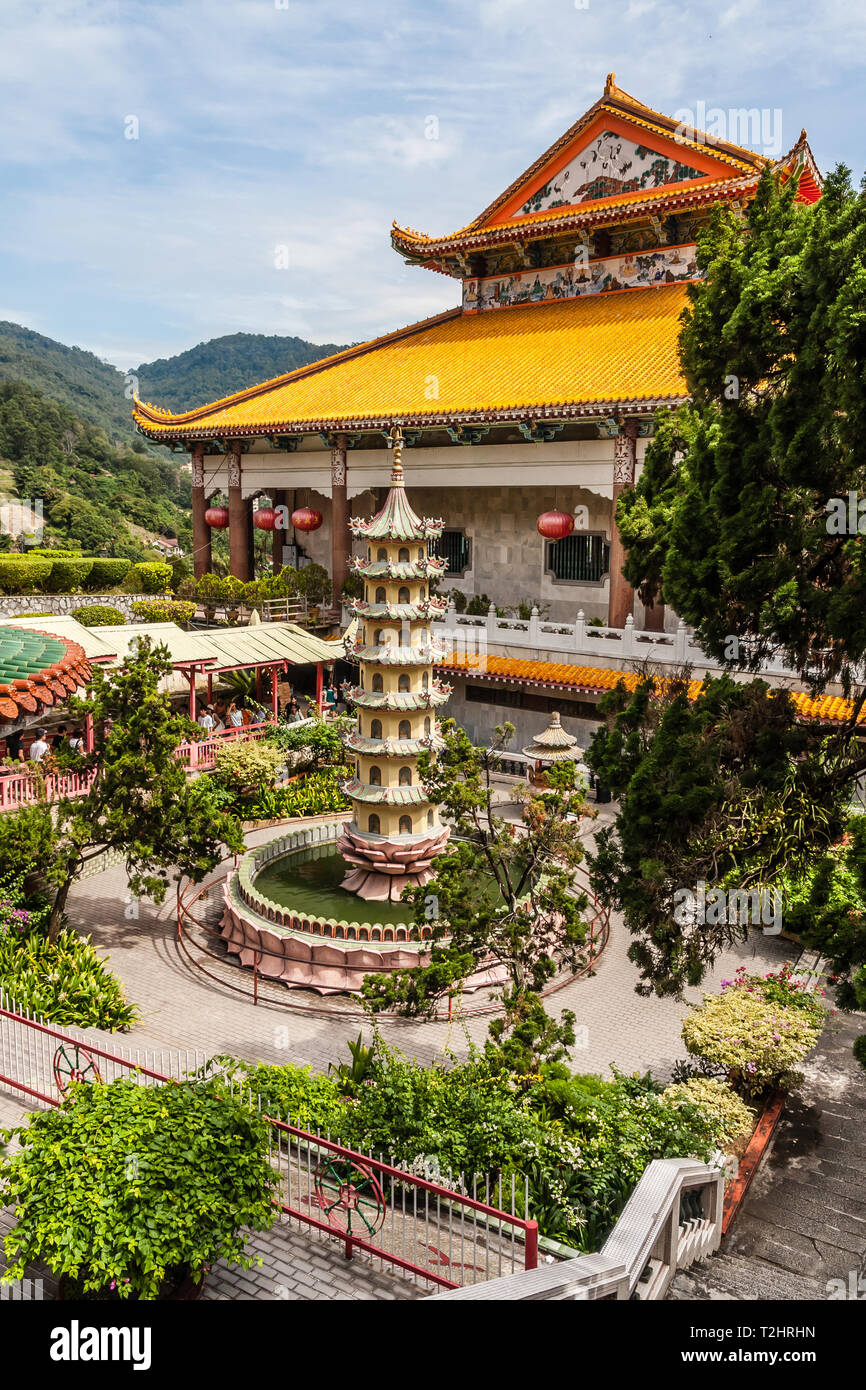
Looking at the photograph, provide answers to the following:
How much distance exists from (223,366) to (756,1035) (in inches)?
7210

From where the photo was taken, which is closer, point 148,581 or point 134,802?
point 134,802

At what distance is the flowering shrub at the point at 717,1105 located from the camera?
877 centimetres

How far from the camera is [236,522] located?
31.6 metres

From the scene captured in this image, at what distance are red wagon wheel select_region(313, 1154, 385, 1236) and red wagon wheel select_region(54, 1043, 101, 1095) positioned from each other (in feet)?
6.02

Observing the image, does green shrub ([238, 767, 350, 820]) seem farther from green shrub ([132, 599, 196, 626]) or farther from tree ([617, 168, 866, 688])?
tree ([617, 168, 866, 688])

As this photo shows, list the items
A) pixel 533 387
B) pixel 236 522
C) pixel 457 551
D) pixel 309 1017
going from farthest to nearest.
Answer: pixel 236 522 < pixel 457 551 < pixel 533 387 < pixel 309 1017

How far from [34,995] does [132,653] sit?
1069 cm

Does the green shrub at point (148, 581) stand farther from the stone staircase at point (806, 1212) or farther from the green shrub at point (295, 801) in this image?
the stone staircase at point (806, 1212)

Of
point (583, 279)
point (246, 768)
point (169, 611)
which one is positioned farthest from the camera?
point (169, 611)

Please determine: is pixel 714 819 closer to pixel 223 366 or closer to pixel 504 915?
pixel 504 915

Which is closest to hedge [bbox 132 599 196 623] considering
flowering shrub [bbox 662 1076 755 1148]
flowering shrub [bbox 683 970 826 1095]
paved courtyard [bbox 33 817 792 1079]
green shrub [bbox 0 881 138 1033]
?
paved courtyard [bbox 33 817 792 1079]

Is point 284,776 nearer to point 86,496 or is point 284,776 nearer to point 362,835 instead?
point 362,835

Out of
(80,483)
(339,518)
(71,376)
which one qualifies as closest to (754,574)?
(339,518)
